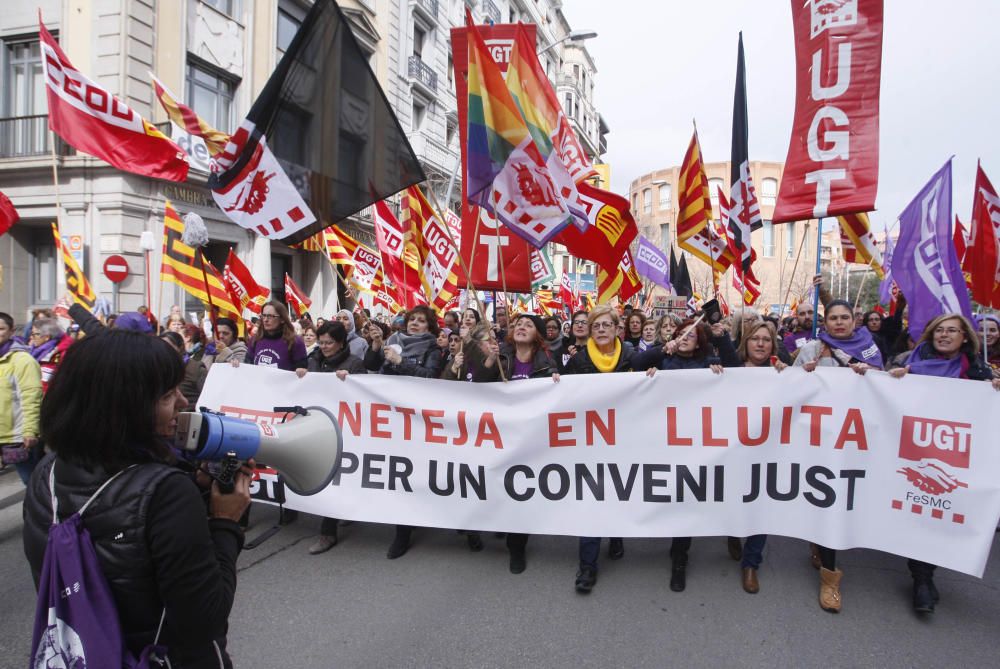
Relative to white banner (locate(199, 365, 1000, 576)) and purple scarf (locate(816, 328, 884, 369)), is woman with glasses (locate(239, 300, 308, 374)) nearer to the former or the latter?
white banner (locate(199, 365, 1000, 576))

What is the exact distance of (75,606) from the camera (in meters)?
1.26

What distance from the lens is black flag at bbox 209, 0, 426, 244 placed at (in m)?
4.09

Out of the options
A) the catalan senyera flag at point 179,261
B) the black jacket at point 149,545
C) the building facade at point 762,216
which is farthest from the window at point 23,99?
the building facade at point 762,216

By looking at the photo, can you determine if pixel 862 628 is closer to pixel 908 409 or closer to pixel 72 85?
pixel 908 409

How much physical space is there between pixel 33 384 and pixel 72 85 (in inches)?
127

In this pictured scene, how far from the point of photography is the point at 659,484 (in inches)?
147

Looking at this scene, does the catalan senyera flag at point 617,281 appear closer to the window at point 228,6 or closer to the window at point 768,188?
the window at point 228,6

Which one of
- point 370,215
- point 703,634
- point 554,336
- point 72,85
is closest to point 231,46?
point 370,215

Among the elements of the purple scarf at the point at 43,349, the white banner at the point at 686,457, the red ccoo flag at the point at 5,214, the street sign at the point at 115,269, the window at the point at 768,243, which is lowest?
the white banner at the point at 686,457

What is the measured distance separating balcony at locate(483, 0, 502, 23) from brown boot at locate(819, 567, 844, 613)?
33.6 meters

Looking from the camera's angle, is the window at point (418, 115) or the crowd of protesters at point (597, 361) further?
the window at point (418, 115)

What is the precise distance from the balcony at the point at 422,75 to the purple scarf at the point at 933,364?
24.1 m

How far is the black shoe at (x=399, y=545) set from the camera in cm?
410

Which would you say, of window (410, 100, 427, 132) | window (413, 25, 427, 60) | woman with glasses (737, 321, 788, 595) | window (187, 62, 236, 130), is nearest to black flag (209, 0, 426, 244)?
woman with glasses (737, 321, 788, 595)
